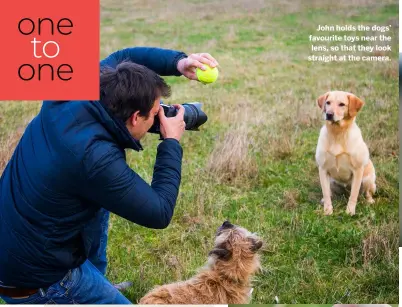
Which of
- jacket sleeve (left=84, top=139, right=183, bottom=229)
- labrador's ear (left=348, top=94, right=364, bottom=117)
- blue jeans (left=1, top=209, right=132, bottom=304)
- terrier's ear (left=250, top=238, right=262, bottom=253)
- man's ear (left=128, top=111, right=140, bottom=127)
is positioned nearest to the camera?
jacket sleeve (left=84, top=139, right=183, bottom=229)

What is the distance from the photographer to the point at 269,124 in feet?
16.6

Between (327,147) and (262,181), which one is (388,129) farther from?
(262,181)

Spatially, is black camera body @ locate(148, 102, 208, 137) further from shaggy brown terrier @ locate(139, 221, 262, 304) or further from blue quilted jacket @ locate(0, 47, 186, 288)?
shaggy brown terrier @ locate(139, 221, 262, 304)

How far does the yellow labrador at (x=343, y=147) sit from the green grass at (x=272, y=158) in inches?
6.3

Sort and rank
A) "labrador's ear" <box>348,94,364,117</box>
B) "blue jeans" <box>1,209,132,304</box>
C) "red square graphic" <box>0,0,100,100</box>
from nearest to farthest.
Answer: "blue jeans" <box>1,209,132,304</box> < "red square graphic" <box>0,0,100,100</box> < "labrador's ear" <box>348,94,364,117</box>

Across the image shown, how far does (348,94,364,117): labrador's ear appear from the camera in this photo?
4.01 metres

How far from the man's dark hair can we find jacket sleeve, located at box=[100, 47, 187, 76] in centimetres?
70

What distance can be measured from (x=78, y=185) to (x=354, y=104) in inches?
106

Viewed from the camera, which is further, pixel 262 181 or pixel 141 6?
pixel 141 6

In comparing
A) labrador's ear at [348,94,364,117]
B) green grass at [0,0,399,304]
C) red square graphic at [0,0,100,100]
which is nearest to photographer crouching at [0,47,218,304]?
green grass at [0,0,399,304]

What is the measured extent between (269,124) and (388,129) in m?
1.12

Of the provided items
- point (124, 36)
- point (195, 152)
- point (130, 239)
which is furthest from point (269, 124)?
point (124, 36)

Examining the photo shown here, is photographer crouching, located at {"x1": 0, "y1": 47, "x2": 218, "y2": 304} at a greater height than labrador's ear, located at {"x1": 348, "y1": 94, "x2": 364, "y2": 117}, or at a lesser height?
lesser

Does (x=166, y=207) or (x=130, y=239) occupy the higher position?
(x=166, y=207)
